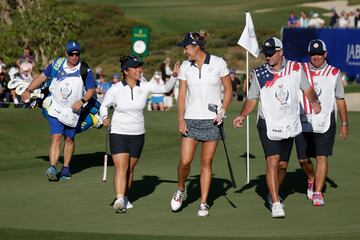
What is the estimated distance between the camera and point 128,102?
45.6ft

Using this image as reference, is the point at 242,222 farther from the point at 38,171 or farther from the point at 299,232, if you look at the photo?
the point at 38,171

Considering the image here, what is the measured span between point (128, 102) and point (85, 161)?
18.4ft

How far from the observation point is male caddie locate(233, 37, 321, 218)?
13391 mm

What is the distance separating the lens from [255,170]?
699 inches

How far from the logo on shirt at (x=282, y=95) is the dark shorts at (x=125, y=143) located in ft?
6.04

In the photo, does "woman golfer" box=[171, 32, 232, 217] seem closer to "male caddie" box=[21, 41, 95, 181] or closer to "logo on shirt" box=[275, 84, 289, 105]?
"logo on shirt" box=[275, 84, 289, 105]

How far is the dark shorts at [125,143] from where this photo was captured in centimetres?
1391

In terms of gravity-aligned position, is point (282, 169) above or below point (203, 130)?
below

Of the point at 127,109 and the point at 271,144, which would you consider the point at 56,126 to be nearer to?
the point at 127,109

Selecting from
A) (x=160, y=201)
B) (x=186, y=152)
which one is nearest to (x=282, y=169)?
(x=186, y=152)

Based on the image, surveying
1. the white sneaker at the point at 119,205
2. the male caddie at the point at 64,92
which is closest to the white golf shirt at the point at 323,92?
the white sneaker at the point at 119,205

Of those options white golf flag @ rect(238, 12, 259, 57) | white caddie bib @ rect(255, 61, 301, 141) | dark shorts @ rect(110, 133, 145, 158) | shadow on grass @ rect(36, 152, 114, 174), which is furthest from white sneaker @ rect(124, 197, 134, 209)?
shadow on grass @ rect(36, 152, 114, 174)

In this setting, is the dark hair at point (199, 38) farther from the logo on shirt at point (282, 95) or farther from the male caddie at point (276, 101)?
the logo on shirt at point (282, 95)

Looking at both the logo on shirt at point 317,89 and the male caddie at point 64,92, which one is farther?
the male caddie at point 64,92
